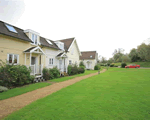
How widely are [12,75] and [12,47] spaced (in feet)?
13.1

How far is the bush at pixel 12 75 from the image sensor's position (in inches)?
343

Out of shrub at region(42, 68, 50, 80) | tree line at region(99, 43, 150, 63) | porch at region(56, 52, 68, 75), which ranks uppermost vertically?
tree line at region(99, 43, 150, 63)

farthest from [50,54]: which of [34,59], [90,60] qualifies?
[90,60]

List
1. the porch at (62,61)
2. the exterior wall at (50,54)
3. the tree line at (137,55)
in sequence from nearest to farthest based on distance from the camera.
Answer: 1. the exterior wall at (50,54)
2. the porch at (62,61)
3. the tree line at (137,55)

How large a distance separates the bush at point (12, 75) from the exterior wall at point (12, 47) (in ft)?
4.31

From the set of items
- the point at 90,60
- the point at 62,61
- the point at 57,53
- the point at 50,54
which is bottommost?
the point at 62,61

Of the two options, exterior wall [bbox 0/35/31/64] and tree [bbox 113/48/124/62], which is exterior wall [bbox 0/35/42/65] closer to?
exterior wall [bbox 0/35/31/64]

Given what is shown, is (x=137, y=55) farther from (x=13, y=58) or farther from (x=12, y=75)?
(x=12, y=75)

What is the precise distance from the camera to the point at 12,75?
9.14 metres

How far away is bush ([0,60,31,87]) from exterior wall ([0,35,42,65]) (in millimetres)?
1314

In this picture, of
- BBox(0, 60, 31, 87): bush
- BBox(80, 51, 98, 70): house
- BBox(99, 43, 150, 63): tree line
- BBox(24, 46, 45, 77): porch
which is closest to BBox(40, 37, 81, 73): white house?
BBox(24, 46, 45, 77): porch

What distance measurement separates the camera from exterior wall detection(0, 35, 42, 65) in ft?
33.9

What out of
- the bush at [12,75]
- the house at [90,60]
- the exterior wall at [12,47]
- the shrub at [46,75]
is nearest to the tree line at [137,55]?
the house at [90,60]

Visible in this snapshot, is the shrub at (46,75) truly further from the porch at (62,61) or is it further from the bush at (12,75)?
the porch at (62,61)
